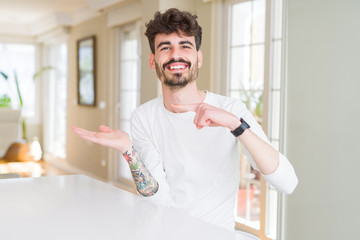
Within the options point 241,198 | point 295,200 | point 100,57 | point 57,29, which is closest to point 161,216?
point 295,200

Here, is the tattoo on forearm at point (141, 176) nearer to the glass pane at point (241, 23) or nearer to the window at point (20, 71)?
the glass pane at point (241, 23)

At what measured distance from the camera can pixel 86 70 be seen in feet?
20.6

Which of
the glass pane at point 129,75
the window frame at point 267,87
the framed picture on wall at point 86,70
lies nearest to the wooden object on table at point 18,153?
the framed picture on wall at point 86,70

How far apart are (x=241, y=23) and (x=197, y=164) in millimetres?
2145

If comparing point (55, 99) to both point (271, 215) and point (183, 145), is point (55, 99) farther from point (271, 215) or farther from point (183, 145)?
point (183, 145)

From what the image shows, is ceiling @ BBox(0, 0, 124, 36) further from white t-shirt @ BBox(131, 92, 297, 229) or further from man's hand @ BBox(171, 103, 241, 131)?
man's hand @ BBox(171, 103, 241, 131)

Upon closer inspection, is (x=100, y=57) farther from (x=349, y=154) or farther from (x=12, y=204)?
(x=12, y=204)

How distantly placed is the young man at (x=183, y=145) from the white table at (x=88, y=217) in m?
0.19

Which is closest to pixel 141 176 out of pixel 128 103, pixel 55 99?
pixel 128 103

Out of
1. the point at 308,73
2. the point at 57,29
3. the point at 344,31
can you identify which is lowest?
the point at 308,73

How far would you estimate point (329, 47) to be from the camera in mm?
2521

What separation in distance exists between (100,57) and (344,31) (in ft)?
13.4

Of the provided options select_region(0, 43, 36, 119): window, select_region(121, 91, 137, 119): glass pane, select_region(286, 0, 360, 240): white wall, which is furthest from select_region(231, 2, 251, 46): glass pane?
select_region(0, 43, 36, 119): window

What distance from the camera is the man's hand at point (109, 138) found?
4.82 feet
